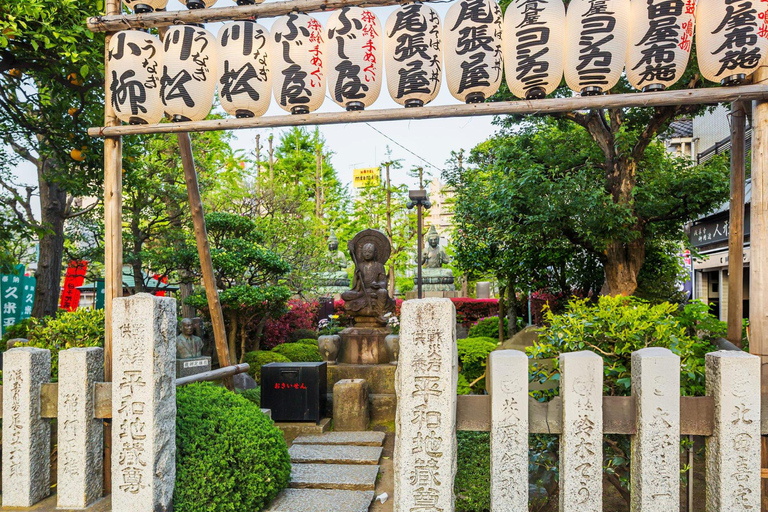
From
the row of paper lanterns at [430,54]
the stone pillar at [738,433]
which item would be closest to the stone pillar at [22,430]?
the row of paper lanterns at [430,54]

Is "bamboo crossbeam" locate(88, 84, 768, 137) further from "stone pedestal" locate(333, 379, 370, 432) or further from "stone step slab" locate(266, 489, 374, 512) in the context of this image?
"stone pedestal" locate(333, 379, 370, 432)

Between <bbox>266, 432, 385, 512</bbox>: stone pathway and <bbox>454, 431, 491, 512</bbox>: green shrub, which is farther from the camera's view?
<bbox>266, 432, 385, 512</bbox>: stone pathway

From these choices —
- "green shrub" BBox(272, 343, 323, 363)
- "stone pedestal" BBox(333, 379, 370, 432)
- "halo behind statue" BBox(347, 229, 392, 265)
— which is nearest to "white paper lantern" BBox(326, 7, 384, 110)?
"stone pedestal" BBox(333, 379, 370, 432)

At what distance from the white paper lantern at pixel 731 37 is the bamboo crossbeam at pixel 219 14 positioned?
→ 2.65 m

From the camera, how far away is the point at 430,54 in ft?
15.5

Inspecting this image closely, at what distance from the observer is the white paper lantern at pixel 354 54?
475cm

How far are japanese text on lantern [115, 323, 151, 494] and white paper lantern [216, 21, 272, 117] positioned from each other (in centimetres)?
239

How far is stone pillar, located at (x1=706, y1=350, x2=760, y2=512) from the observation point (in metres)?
3.32

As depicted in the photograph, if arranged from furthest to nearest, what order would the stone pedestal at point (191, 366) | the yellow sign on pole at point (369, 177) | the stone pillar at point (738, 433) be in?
A: the yellow sign on pole at point (369, 177), the stone pedestal at point (191, 366), the stone pillar at point (738, 433)

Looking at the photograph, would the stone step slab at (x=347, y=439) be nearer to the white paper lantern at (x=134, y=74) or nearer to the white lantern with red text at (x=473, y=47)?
the white paper lantern at (x=134, y=74)

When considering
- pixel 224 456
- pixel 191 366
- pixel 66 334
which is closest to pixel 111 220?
pixel 66 334

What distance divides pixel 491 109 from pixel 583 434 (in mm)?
2744

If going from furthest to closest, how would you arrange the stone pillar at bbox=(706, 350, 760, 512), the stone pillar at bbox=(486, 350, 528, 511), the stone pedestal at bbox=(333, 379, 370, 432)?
1. the stone pedestal at bbox=(333, 379, 370, 432)
2. the stone pillar at bbox=(486, 350, 528, 511)
3. the stone pillar at bbox=(706, 350, 760, 512)

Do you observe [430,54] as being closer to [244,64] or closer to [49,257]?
[244,64]
